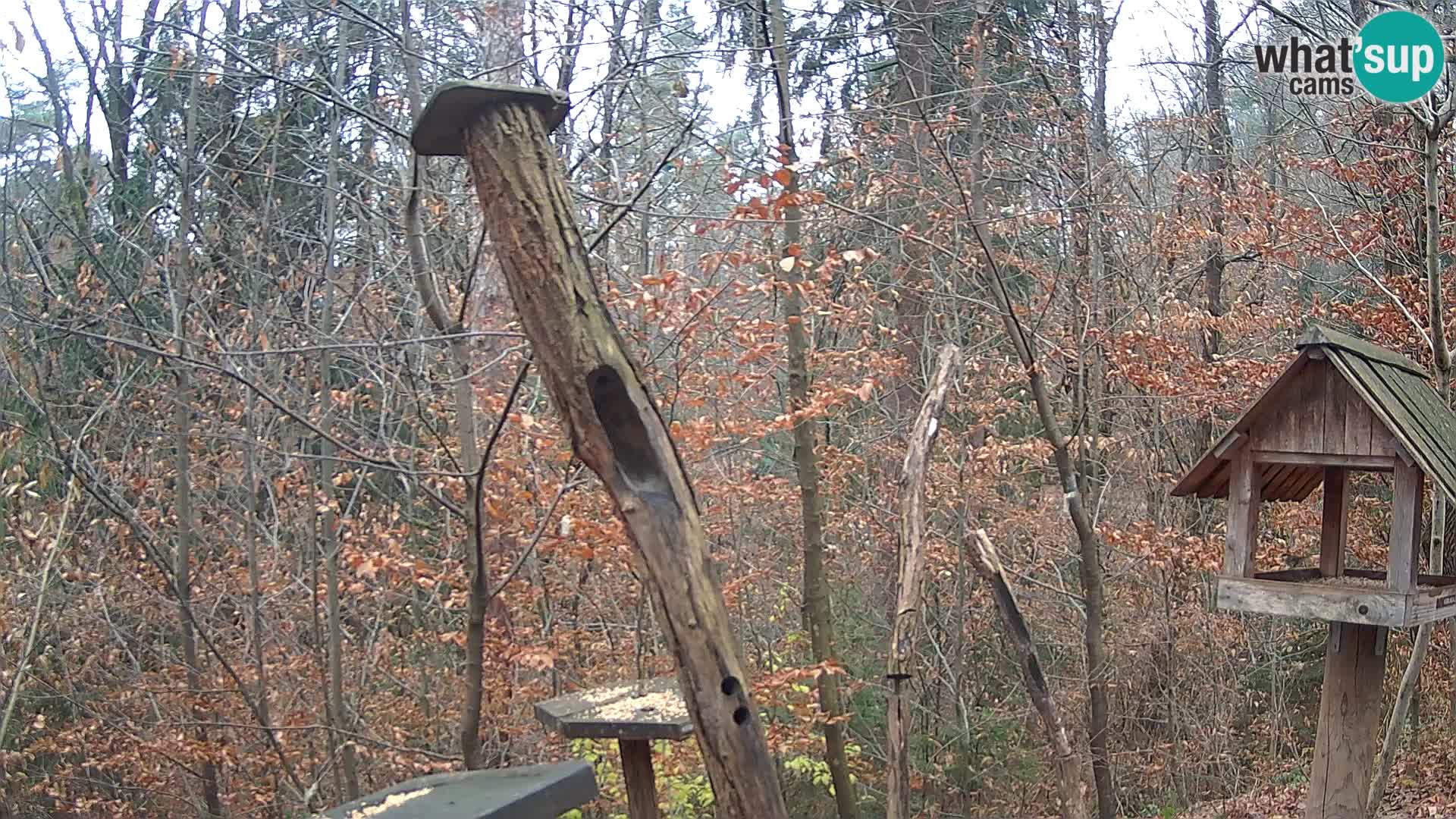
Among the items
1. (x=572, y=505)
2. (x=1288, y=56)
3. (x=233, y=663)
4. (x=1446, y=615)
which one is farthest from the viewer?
(x=233, y=663)

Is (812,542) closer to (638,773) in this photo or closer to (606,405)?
(638,773)

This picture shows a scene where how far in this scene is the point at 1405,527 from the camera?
353 cm

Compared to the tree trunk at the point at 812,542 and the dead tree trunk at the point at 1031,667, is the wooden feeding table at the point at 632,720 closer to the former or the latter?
the dead tree trunk at the point at 1031,667

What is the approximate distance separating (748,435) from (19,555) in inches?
207

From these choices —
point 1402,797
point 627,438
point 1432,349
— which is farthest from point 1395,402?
point 1402,797

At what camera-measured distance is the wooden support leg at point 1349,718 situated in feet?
12.7

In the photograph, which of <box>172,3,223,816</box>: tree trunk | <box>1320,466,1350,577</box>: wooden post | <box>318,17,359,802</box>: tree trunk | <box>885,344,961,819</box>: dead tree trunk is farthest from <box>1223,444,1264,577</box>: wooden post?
<box>172,3,223,816</box>: tree trunk

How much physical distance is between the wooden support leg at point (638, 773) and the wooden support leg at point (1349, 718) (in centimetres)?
246

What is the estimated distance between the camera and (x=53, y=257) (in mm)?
7438

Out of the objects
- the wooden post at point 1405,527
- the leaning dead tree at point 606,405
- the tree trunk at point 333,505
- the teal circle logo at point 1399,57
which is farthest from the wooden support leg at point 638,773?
the teal circle logo at point 1399,57

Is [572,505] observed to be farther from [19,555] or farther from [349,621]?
[19,555]

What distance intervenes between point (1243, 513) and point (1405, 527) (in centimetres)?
49

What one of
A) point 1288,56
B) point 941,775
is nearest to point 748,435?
point 941,775

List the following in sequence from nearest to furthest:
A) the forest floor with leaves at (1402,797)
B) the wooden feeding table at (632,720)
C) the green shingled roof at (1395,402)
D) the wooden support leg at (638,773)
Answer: the green shingled roof at (1395,402)
the wooden feeding table at (632,720)
the wooden support leg at (638,773)
the forest floor with leaves at (1402,797)
